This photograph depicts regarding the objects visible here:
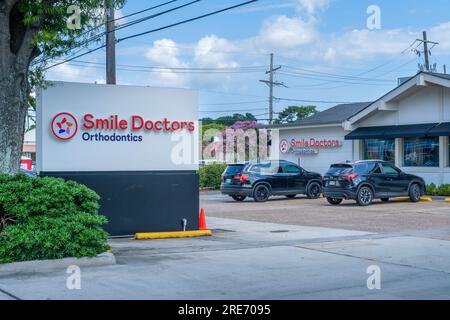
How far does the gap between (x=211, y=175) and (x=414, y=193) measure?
14600mm

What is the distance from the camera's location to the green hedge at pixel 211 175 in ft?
122

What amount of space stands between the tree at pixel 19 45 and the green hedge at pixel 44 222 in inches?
28.6

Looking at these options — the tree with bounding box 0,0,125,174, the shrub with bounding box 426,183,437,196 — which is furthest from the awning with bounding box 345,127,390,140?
the tree with bounding box 0,0,125,174

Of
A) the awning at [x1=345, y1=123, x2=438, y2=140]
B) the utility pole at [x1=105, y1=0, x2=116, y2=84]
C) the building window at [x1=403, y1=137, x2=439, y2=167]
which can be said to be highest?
the utility pole at [x1=105, y1=0, x2=116, y2=84]

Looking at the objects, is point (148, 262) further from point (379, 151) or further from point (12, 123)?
point (379, 151)

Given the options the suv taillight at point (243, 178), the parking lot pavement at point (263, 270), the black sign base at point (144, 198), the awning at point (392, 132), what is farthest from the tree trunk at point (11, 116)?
the awning at point (392, 132)

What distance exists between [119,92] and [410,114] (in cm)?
1903

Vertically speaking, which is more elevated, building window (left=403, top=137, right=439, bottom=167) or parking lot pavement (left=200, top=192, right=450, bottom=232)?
building window (left=403, top=137, right=439, bottom=167)

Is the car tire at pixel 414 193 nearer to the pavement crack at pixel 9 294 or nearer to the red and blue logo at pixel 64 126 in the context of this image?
the red and blue logo at pixel 64 126

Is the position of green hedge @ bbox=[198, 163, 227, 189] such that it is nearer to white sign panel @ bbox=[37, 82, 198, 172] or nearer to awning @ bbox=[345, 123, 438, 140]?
awning @ bbox=[345, 123, 438, 140]

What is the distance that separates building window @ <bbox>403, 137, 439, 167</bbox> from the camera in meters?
28.9

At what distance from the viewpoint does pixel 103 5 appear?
13.1 m

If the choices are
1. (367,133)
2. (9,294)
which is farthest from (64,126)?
(367,133)
